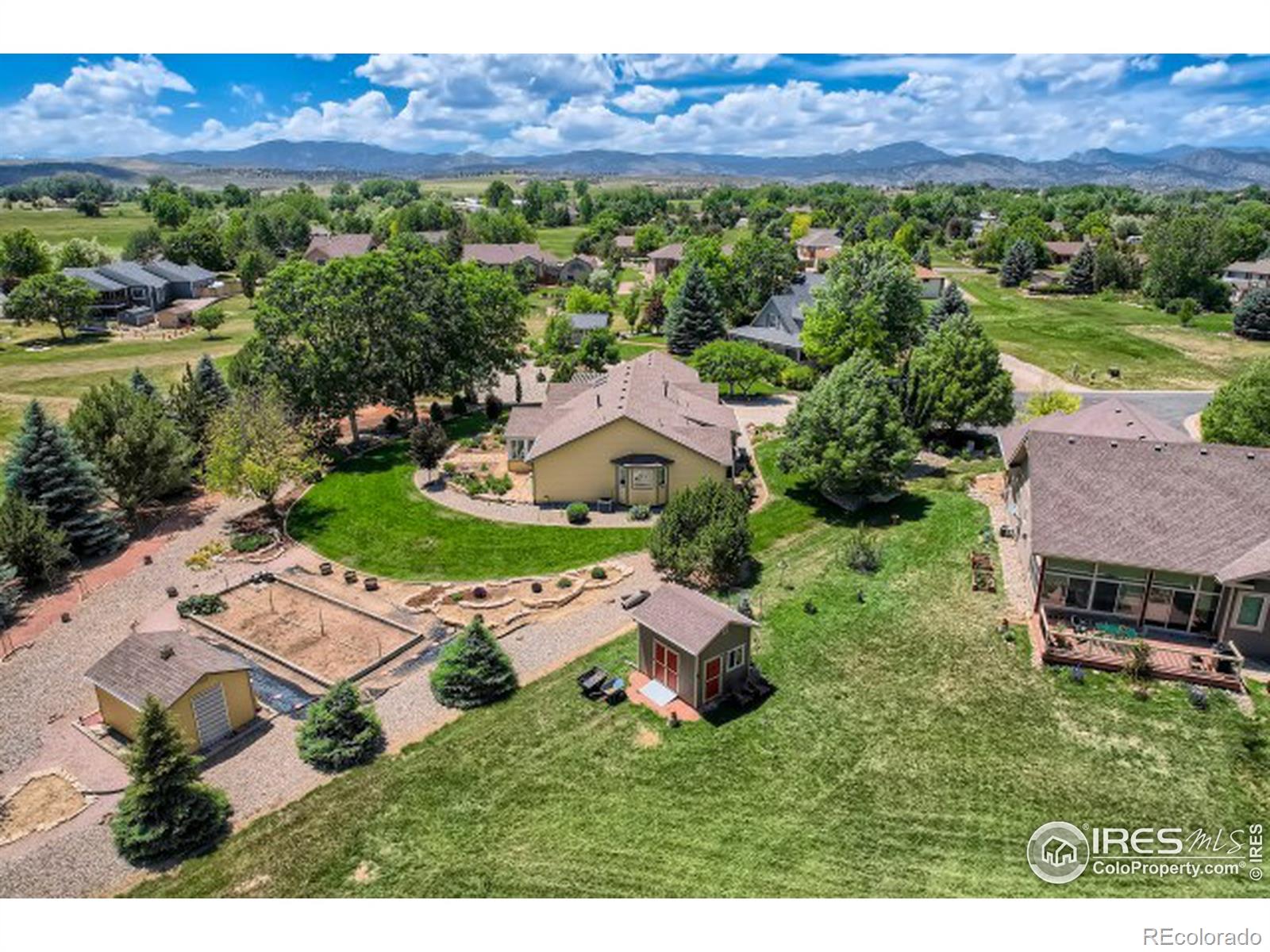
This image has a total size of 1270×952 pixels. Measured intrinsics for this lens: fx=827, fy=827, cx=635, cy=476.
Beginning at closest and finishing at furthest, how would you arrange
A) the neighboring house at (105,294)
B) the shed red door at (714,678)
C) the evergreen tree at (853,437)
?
the shed red door at (714,678) < the evergreen tree at (853,437) < the neighboring house at (105,294)

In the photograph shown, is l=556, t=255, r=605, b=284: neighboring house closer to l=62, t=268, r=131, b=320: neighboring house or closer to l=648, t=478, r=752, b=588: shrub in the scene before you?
l=62, t=268, r=131, b=320: neighboring house

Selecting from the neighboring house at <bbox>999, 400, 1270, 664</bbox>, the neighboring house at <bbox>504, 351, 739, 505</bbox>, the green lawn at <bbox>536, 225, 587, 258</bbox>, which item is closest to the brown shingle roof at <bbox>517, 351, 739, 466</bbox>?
the neighboring house at <bbox>504, 351, 739, 505</bbox>

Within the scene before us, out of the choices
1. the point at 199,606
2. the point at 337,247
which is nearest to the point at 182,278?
the point at 337,247

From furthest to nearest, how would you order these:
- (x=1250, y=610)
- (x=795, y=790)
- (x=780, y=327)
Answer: (x=780, y=327), (x=1250, y=610), (x=795, y=790)

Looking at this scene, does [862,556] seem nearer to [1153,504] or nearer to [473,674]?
[1153,504]

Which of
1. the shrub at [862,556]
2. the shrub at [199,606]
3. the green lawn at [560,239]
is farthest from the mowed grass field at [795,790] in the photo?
the green lawn at [560,239]

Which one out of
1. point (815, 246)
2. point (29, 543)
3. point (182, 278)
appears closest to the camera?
point (29, 543)

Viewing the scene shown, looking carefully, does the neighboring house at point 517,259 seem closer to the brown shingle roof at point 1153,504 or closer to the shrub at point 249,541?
the shrub at point 249,541

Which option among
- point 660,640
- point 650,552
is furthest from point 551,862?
point 650,552
